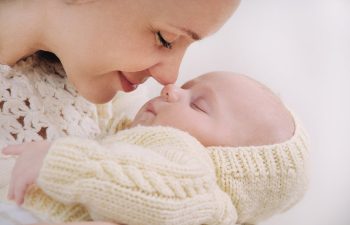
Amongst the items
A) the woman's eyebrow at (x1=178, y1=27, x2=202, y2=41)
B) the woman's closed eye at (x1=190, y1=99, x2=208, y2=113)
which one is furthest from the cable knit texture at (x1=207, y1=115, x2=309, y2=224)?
the woman's eyebrow at (x1=178, y1=27, x2=202, y2=41)

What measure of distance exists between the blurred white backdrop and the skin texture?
60 cm

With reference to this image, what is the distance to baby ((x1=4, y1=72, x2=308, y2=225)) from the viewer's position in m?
0.85

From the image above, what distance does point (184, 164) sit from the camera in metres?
0.93

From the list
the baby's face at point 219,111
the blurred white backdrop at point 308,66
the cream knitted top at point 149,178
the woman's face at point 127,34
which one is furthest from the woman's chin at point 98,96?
the blurred white backdrop at point 308,66

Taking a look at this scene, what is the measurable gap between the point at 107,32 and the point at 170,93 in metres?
0.20

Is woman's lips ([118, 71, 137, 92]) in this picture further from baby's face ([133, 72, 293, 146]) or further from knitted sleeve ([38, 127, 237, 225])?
knitted sleeve ([38, 127, 237, 225])

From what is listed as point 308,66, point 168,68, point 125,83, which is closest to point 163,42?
point 168,68

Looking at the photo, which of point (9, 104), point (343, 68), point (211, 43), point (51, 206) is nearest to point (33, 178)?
point (51, 206)

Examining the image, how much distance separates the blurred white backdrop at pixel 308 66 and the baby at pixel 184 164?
1.79ft

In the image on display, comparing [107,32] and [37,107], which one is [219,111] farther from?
[37,107]

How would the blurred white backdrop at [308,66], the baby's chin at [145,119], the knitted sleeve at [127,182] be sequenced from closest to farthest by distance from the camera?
the knitted sleeve at [127,182] < the baby's chin at [145,119] < the blurred white backdrop at [308,66]

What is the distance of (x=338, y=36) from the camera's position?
185cm

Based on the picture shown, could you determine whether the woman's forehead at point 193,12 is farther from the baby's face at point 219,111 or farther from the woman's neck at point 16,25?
the woman's neck at point 16,25

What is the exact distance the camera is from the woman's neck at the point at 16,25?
116cm
